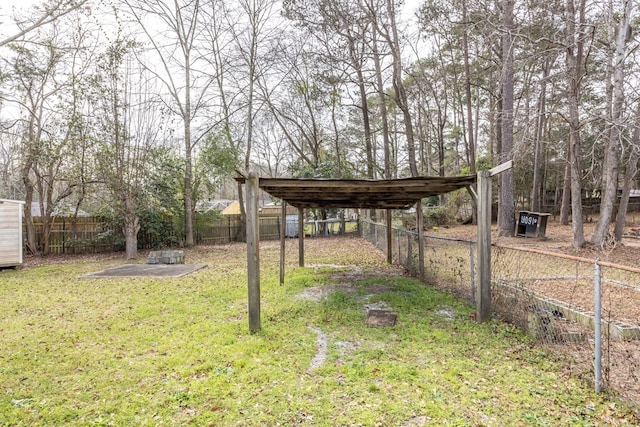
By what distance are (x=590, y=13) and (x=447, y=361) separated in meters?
11.5

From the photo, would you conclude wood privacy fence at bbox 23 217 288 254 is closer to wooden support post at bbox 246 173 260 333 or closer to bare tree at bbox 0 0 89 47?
wooden support post at bbox 246 173 260 333

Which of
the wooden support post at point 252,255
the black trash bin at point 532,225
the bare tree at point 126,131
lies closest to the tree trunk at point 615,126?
the black trash bin at point 532,225

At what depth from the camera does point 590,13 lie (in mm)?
9977

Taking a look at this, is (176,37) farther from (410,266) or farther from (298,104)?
(410,266)

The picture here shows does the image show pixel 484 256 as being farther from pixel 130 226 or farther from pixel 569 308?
pixel 130 226

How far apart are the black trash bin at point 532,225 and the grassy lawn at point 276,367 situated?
8.61m

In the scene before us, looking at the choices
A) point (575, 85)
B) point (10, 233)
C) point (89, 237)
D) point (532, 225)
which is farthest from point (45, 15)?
point (532, 225)

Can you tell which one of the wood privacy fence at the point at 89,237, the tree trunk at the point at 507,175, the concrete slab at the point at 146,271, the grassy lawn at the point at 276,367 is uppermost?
the tree trunk at the point at 507,175

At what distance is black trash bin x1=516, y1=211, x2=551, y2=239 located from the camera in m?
12.5

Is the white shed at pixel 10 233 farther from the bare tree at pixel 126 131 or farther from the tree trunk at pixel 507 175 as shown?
the tree trunk at pixel 507 175

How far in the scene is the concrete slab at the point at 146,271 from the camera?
28.1 ft

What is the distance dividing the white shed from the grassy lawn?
4237 mm

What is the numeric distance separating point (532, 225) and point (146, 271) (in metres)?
12.7

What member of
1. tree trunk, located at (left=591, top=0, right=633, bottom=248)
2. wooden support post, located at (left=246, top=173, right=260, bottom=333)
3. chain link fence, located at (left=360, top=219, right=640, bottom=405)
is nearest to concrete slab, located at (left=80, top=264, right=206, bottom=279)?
wooden support post, located at (left=246, top=173, right=260, bottom=333)
